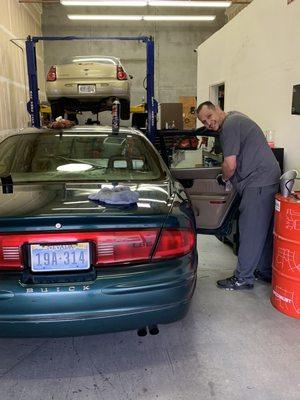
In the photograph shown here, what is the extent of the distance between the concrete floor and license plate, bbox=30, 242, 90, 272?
26.7 inches

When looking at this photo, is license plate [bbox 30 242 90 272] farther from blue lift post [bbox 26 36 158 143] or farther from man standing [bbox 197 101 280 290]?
blue lift post [bbox 26 36 158 143]

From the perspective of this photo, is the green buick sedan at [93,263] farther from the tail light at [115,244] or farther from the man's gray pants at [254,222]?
the man's gray pants at [254,222]

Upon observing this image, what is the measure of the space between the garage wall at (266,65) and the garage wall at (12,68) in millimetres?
4897

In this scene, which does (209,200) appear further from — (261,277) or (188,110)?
(188,110)

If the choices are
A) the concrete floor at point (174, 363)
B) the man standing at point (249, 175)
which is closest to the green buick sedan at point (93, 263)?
the concrete floor at point (174, 363)

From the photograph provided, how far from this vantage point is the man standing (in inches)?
117

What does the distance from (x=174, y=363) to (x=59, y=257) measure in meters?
0.96

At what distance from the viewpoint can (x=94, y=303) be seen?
1735 millimetres

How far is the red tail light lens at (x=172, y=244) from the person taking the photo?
186 cm

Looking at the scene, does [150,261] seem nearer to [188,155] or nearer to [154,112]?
[154,112]

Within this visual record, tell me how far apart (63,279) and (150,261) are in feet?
1.35

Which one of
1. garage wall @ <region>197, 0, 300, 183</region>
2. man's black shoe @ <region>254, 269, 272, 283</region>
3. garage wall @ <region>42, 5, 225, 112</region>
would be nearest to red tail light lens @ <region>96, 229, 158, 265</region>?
man's black shoe @ <region>254, 269, 272, 283</region>

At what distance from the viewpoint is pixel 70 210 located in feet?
6.10

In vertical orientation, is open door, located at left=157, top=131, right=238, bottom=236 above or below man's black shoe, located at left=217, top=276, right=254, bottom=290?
above
